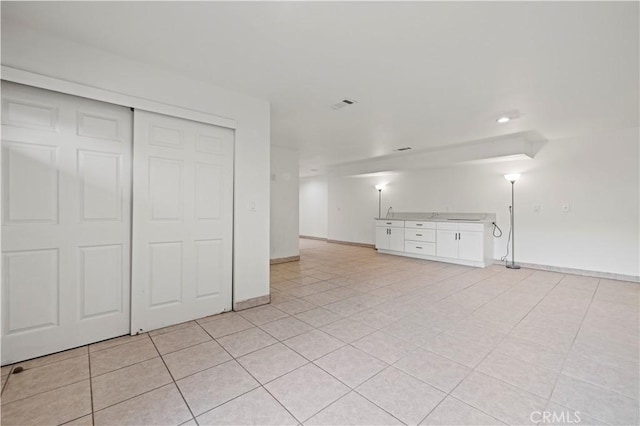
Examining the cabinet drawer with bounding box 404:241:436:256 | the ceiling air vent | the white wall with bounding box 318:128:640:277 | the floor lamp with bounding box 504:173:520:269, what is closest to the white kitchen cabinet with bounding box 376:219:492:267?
the cabinet drawer with bounding box 404:241:436:256

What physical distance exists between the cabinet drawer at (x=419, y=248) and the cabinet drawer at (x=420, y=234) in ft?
0.31

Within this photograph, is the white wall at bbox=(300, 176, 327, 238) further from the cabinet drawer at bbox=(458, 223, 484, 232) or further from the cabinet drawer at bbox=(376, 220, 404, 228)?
the cabinet drawer at bbox=(458, 223, 484, 232)

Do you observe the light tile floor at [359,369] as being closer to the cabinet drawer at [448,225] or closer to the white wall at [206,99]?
the white wall at [206,99]

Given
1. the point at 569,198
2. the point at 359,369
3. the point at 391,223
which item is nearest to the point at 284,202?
the point at 391,223

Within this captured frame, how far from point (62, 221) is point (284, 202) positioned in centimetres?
404

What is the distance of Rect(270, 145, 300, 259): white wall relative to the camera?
5867 millimetres

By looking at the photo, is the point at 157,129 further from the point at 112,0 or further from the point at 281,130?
the point at 281,130

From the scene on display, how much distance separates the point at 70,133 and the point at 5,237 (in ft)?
2.97

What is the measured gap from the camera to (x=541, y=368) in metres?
2.07

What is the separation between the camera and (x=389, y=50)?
232 centimetres

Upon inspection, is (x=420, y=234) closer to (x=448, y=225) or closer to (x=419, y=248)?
(x=419, y=248)

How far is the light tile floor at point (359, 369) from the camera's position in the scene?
1.61 meters

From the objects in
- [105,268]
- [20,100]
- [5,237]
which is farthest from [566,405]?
[20,100]

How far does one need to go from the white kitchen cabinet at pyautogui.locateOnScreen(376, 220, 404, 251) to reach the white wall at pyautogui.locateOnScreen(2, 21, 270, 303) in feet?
14.1
